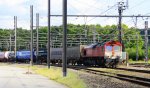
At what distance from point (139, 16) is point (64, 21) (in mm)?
20628

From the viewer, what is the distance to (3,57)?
4245 inches

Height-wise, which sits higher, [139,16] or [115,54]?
[139,16]

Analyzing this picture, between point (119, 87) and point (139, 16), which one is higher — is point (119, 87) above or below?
below

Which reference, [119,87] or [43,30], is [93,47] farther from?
→ [43,30]

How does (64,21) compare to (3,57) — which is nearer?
(64,21)

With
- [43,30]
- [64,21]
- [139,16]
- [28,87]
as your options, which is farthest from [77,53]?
[43,30]

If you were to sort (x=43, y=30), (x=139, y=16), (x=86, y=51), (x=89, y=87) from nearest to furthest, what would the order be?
(x=89, y=87) < (x=139, y=16) < (x=86, y=51) < (x=43, y=30)

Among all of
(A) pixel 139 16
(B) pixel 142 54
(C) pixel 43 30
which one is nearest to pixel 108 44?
(A) pixel 139 16

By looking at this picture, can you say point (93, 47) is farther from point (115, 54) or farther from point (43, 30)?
point (43, 30)

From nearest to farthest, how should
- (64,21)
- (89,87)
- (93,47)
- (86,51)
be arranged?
1. (89,87)
2. (64,21)
3. (93,47)
4. (86,51)

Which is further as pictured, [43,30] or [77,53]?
[43,30]

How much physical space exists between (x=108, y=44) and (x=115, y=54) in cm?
169

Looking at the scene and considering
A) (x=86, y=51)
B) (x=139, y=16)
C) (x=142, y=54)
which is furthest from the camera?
(x=142, y=54)

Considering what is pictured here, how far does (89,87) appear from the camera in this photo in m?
20.6
